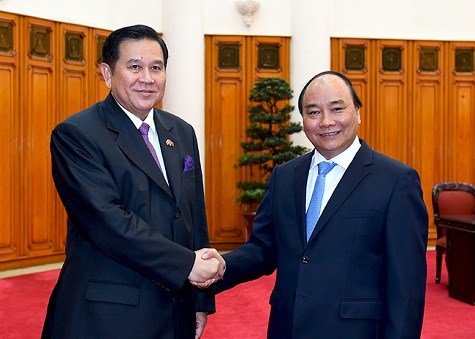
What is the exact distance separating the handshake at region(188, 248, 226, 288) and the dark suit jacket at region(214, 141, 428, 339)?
288mm

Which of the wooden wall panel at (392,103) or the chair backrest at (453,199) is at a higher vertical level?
the wooden wall panel at (392,103)

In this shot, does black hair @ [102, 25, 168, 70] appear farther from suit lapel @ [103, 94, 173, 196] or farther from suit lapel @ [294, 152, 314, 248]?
suit lapel @ [294, 152, 314, 248]

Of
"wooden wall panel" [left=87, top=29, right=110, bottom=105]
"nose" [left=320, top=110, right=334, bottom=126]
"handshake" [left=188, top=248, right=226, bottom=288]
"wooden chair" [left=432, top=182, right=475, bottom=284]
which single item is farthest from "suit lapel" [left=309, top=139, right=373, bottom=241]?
"wooden wall panel" [left=87, top=29, right=110, bottom=105]

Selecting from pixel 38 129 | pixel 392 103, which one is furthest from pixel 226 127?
pixel 38 129

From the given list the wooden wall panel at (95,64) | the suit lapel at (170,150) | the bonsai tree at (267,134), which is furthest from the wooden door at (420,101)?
the suit lapel at (170,150)

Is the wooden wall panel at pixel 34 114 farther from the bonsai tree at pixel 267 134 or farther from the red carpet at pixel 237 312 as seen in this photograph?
the bonsai tree at pixel 267 134

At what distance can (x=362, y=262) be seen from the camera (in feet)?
6.99

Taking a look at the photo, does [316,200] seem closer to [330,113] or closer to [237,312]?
[330,113]

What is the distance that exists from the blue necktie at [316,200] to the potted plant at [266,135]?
226 inches

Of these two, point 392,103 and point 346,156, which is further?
point 392,103

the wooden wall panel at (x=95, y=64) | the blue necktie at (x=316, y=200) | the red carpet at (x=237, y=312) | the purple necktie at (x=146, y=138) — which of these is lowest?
the red carpet at (x=237, y=312)

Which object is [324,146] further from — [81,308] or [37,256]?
[37,256]

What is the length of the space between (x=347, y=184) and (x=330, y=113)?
0.81ft

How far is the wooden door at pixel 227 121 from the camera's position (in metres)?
9.00
